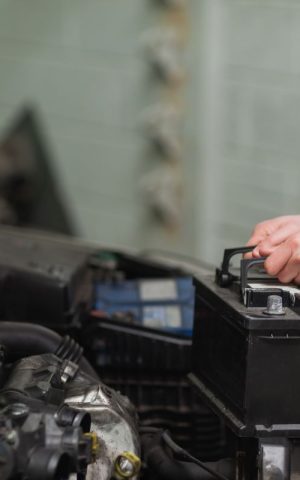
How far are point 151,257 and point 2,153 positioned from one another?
2053 mm

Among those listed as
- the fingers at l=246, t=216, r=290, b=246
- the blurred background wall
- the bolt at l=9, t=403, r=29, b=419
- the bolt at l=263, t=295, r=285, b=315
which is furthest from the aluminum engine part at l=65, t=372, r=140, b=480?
the blurred background wall

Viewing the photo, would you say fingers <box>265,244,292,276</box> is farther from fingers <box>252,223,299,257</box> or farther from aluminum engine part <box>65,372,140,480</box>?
aluminum engine part <box>65,372,140,480</box>

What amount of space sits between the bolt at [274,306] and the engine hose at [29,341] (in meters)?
0.37

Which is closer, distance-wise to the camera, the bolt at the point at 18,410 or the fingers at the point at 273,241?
the bolt at the point at 18,410

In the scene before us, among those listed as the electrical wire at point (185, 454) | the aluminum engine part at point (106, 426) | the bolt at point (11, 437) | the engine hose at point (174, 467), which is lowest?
the engine hose at point (174, 467)

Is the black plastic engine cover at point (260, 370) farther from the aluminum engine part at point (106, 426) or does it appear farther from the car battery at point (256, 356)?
the aluminum engine part at point (106, 426)

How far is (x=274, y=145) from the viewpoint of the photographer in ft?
13.1

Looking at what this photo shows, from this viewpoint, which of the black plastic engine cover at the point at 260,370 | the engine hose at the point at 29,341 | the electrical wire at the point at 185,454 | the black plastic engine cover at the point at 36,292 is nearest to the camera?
the black plastic engine cover at the point at 260,370

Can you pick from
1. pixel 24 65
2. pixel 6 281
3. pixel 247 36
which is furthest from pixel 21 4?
pixel 6 281

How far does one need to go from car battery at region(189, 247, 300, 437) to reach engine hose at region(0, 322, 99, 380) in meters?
0.26

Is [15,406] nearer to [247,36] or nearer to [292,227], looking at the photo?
[292,227]

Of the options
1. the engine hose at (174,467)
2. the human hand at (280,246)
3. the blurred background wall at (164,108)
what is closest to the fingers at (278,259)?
the human hand at (280,246)

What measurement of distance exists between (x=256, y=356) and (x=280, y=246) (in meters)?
0.22

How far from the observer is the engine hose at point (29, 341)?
1497mm
